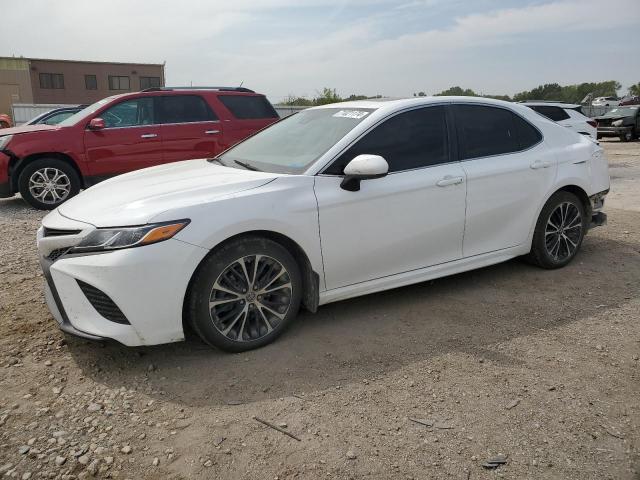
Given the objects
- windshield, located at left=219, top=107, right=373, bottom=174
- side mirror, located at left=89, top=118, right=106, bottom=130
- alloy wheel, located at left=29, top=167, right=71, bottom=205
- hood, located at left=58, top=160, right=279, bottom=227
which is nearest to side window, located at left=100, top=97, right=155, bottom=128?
side mirror, located at left=89, top=118, right=106, bottom=130

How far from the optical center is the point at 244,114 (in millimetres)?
9164

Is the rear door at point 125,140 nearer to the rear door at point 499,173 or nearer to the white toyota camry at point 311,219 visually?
the white toyota camry at point 311,219

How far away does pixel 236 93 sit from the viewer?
9.27 m

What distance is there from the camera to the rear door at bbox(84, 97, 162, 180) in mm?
8094

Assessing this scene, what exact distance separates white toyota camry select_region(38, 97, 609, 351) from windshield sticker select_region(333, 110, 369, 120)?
0.08 feet

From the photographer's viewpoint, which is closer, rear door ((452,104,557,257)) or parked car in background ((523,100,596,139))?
rear door ((452,104,557,257))

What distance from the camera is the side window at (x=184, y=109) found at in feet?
28.1

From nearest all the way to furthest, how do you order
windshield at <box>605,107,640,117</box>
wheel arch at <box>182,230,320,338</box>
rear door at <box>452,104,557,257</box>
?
wheel arch at <box>182,230,320,338</box>, rear door at <box>452,104,557,257</box>, windshield at <box>605,107,640,117</box>

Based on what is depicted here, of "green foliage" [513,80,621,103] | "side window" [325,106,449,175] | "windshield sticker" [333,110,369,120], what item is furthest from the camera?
"green foliage" [513,80,621,103]

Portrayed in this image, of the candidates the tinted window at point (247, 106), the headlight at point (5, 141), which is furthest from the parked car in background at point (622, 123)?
the headlight at point (5, 141)

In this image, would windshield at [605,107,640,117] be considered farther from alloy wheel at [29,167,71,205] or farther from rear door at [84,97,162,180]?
alloy wheel at [29,167,71,205]

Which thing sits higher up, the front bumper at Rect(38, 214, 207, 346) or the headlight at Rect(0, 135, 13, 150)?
the headlight at Rect(0, 135, 13, 150)

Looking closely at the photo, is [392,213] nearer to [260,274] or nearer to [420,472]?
[260,274]

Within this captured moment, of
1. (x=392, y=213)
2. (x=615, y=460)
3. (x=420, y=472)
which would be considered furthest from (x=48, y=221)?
(x=615, y=460)
